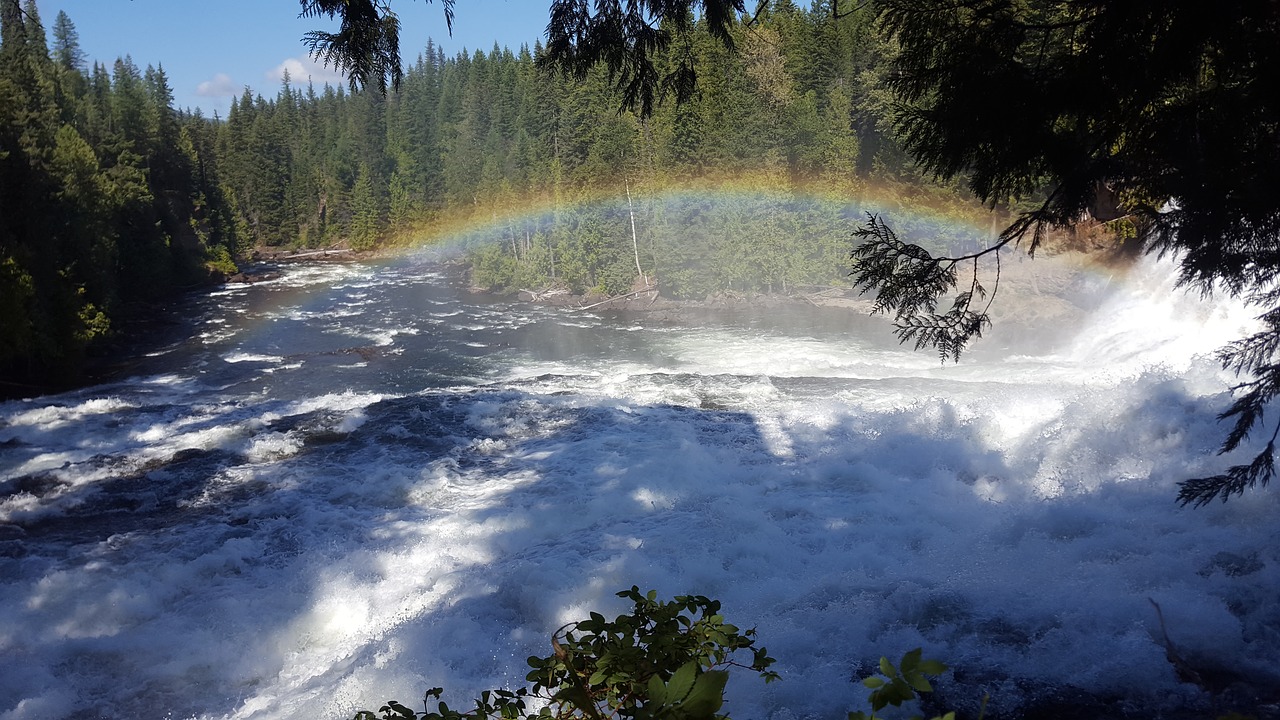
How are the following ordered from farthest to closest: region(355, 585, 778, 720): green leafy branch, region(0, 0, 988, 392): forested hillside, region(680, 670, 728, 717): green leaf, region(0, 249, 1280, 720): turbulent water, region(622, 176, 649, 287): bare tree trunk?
region(622, 176, 649, 287): bare tree trunk
region(0, 0, 988, 392): forested hillside
region(0, 249, 1280, 720): turbulent water
region(355, 585, 778, 720): green leafy branch
region(680, 670, 728, 717): green leaf

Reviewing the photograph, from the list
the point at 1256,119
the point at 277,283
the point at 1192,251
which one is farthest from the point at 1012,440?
the point at 277,283

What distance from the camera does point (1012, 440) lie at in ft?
34.3

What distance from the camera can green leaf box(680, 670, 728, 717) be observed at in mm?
1272

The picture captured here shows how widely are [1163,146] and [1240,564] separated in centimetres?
458

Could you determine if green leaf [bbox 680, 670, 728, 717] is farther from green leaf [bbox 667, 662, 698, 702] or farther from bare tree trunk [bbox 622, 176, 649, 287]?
bare tree trunk [bbox 622, 176, 649, 287]

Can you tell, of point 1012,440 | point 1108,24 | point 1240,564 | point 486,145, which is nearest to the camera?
point 1108,24

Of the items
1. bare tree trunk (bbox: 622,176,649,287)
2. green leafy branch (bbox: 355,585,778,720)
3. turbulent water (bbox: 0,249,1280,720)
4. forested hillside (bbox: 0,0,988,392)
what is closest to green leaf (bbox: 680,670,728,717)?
green leafy branch (bbox: 355,585,778,720)

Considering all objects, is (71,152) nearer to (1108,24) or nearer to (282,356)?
(282,356)

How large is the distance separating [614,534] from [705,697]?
6.98m

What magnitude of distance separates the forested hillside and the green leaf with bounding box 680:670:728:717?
20.0 metres

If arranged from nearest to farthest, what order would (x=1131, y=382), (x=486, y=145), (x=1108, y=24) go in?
(x=1108, y=24), (x=1131, y=382), (x=486, y=145)

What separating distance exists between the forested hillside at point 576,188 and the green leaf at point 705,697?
2000 centimetres

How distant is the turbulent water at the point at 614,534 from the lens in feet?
18.7

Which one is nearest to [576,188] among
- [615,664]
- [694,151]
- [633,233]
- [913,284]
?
[633,233]
